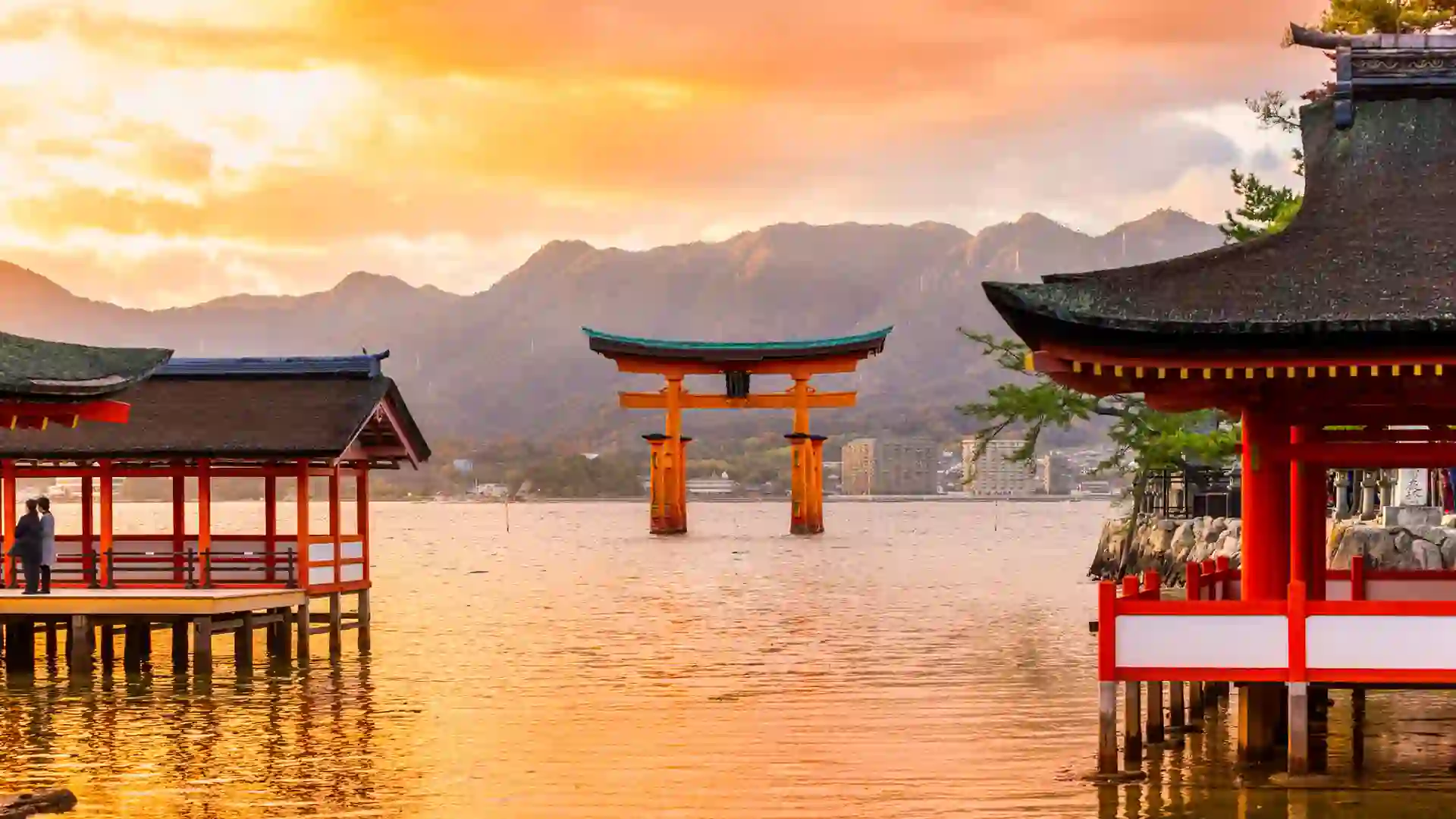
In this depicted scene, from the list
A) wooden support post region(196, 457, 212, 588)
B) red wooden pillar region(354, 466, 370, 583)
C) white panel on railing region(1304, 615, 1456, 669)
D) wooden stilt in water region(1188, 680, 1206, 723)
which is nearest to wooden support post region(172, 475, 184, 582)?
wooden support post region(196, 457, 212, 588)

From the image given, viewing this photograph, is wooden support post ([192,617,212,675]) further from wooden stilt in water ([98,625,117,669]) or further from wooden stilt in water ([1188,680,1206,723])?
wooden stilt in water ([1188,680,1206,723])

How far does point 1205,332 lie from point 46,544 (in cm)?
1702

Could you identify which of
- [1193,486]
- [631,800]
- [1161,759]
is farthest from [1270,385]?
[1193,486]

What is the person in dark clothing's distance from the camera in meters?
27.0

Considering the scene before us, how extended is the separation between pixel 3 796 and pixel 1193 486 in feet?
133

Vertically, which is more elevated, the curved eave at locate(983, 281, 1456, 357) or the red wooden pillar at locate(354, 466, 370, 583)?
the curved eave at locate(983, 281, 1456, 357)

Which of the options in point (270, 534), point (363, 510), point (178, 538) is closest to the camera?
point (178, 538)

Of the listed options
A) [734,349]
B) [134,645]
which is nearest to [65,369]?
[134,645]

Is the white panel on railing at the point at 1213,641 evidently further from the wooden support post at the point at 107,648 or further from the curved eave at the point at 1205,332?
the wooden support post at the point at 107,648

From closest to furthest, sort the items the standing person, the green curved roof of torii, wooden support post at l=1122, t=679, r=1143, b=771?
wooden support post at l=1122, t=679, r=1143, b=771 < the standing person < the green curved roof of torii

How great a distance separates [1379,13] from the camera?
1606 inches

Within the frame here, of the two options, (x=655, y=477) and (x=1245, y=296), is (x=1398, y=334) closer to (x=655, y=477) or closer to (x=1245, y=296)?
(x=1245, y=296)

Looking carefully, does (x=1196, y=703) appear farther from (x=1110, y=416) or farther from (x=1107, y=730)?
(x=1110, y=416)

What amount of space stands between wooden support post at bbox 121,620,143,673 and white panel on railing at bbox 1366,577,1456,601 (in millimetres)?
16633
